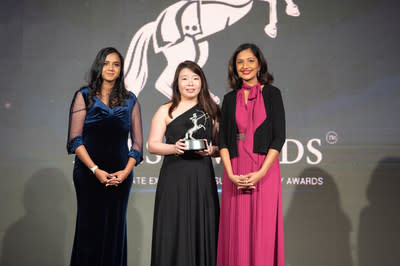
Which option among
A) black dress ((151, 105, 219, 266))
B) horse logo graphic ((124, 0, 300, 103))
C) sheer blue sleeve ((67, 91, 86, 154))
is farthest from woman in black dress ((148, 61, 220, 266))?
horse logo graphic ((124, 0, 300, 103))

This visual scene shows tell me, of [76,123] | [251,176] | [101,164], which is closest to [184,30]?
[76,123]

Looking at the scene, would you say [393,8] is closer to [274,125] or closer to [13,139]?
[274,125]

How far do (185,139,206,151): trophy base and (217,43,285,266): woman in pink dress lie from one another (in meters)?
0.13

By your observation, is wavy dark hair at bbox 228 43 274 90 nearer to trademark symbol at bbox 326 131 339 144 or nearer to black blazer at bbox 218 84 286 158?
black blazer at bbox 218 84 286 158

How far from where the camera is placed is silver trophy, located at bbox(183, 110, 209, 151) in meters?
2.69

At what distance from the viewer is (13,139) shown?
14.1ft

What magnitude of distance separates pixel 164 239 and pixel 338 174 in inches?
85.5

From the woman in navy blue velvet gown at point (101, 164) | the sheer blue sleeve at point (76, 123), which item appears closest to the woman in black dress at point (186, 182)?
the woman in navy blue velvet gown at point (101, 164)

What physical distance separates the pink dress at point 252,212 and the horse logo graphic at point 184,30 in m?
1.73

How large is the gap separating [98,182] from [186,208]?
667mm

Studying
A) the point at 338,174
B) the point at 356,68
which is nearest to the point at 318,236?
the point at 338,174

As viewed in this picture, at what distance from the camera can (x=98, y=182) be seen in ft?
9.88

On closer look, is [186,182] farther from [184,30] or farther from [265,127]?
[184,30]

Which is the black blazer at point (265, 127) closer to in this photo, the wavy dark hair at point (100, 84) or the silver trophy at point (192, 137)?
the silver trophy at point (192, 137)
